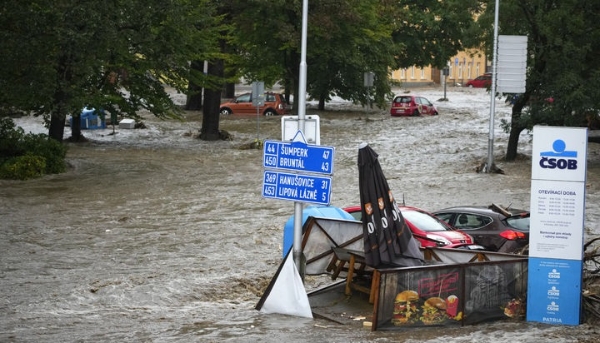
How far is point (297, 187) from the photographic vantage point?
14125 millimetres

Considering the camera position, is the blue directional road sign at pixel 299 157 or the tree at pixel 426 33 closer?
the blue directional road sign at pixel 299 157

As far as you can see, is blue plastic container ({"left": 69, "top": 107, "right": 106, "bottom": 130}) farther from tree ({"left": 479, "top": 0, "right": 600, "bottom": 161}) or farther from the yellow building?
the yellow building

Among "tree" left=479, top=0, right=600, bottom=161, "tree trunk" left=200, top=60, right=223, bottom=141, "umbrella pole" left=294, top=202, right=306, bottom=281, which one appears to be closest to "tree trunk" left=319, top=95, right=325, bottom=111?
"tree trunk" left=200, top=60, right=223, bottom=141

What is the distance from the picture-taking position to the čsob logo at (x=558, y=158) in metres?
13.5

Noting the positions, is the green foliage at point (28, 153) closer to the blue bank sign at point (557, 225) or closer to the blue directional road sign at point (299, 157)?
the blue directional road sign at point (299, 157)

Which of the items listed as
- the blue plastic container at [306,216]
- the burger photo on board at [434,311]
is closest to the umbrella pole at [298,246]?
the blue plastic container at [306,216]

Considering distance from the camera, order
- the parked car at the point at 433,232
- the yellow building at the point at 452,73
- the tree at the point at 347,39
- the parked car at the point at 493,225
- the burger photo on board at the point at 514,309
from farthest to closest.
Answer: the yellow building at the point at 452,73
the tree at the point at 347,39
the parked car at the point at 493,225
the parked car at the point at 433,232
the burger photo on board at the point at 514,309

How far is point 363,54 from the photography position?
5394 centimetres

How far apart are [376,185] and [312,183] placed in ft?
3.12

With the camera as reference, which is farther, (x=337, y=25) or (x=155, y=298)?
(x=337, y=25)

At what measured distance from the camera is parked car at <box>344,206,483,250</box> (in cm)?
1783

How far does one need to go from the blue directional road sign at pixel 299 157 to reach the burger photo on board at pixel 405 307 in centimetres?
217

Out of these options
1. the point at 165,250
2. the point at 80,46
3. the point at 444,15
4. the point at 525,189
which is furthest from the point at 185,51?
the point at 444,15

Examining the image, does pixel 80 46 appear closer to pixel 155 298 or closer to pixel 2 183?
pixel 2 183
